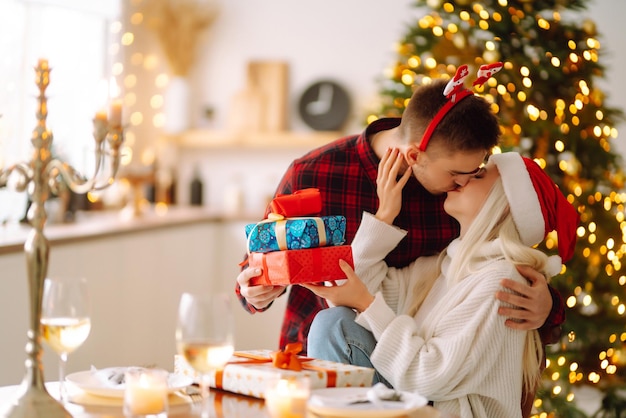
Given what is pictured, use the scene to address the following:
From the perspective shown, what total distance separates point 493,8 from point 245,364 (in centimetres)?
175

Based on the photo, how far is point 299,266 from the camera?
1706mm

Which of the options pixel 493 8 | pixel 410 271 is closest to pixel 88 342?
pixel 410 271

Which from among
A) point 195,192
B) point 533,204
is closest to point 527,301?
point 533,204

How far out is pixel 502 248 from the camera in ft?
6.23

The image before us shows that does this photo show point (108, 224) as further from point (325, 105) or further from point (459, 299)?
point (459, 299)

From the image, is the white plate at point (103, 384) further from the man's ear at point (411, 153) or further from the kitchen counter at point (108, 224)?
the kitchen counter at point (108, 224)

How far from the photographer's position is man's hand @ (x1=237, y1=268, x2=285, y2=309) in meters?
1.84

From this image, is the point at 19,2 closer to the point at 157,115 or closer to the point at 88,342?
the point at 157,115

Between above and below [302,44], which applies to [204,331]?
below

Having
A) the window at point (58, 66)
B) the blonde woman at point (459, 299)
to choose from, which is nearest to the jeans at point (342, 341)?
the blonde woman at point (459, 299)

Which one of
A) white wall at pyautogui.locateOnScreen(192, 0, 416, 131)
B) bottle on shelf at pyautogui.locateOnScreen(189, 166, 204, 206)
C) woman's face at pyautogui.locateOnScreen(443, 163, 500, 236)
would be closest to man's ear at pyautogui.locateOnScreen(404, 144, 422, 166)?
woman's face at pyautogui.locateOnScreen(443, 163, 500, 236)

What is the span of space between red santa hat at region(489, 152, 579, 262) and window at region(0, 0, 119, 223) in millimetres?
2264

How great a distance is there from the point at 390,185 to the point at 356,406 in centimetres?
87

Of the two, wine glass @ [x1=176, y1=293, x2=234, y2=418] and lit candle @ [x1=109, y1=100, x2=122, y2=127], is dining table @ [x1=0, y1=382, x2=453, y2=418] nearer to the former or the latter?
wine glass @ [x1=176, y1=293, x2=234, y2=418]
